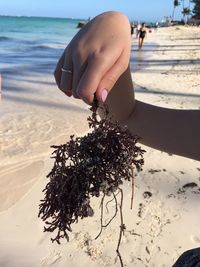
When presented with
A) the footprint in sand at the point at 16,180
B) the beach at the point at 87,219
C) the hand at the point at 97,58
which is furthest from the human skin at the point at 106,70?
the footprint in sand at the point at 16,180

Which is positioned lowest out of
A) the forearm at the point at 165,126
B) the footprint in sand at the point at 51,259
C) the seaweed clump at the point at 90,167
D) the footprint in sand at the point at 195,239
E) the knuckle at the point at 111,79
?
the footprint in sand at the point at 195,239

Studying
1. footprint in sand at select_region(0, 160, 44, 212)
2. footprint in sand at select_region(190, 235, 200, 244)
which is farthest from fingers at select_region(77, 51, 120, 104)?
footprint in sand at select_region(0, 160, 44, 212)

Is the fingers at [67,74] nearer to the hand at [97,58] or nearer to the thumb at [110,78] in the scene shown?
the hand at [97,58]

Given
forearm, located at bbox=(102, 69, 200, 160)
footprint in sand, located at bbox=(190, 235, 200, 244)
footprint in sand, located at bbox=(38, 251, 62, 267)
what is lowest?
footprint in sand, located at bbox=(190, 235, 200, 244)

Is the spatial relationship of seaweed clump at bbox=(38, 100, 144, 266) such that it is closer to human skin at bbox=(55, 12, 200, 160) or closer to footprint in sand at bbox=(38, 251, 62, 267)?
human skin at bbox=(55, 12, 200, 160)

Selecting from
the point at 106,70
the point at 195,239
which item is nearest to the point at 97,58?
the point at 106,70

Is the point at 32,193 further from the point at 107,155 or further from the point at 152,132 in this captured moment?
the point at 107,155

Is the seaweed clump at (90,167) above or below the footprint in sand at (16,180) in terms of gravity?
above
